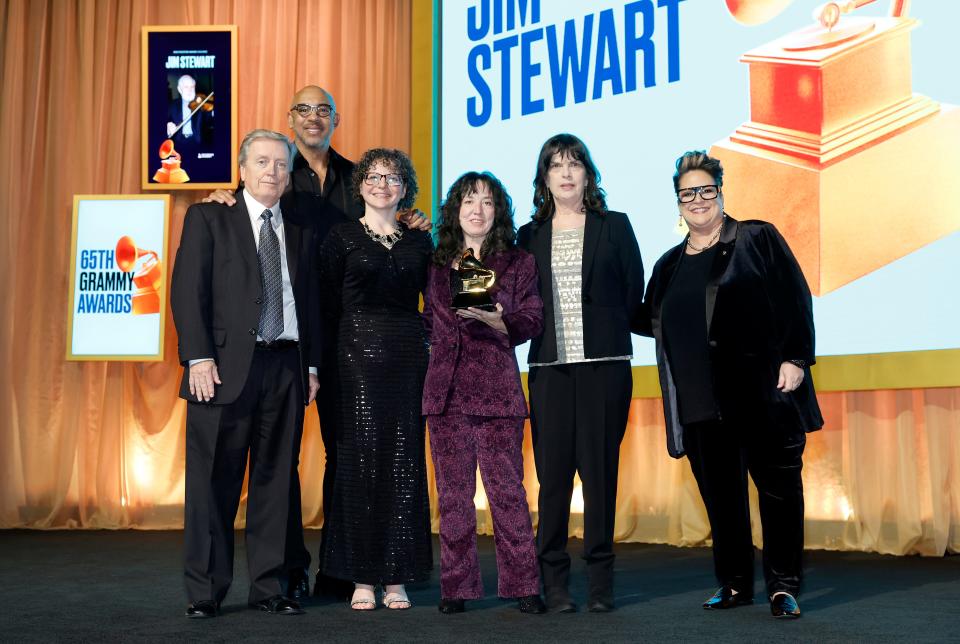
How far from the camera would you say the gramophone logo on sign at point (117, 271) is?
5.68 metres

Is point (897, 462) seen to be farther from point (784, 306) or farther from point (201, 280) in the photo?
point (201, 280)

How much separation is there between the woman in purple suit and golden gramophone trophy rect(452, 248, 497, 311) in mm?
81

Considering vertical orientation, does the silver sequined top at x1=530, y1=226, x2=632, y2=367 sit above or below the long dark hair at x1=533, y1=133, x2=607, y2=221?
below

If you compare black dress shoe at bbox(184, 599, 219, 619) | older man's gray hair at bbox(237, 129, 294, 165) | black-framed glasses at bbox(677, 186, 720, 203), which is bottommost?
black dress shoe at bbox(184, 599, 219, 619)

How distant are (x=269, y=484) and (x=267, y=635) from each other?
521 millimetres

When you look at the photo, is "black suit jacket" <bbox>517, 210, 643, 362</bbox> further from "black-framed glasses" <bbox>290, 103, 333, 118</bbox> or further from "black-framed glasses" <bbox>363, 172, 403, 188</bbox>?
"black-framed glasses" <bbox>290, 103, 333, 118</bbox>

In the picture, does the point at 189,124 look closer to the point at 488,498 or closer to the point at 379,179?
the point at 379,179

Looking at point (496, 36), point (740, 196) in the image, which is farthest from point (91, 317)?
point (740, 196)

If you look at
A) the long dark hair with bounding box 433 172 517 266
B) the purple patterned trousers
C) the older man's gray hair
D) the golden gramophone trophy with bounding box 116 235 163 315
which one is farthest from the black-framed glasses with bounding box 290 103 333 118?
the golden gramophone trophy with bounding box 116 235 163 315

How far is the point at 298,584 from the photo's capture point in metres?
3.35

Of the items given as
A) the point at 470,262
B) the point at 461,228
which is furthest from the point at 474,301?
the point at 461,228

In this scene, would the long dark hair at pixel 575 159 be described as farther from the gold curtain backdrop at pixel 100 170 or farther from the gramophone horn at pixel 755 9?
the gold curtain backdrop at pixel 100 170

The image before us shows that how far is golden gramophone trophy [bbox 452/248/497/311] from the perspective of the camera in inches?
108

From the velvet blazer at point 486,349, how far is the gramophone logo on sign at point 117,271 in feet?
10.5
